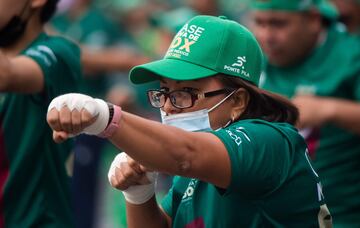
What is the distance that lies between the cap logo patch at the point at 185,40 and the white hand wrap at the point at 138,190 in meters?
0.44

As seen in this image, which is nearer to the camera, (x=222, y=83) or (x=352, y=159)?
(x=222, y=83)

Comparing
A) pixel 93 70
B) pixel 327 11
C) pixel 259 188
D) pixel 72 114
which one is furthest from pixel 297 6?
pixel 72 114

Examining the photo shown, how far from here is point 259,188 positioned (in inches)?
149

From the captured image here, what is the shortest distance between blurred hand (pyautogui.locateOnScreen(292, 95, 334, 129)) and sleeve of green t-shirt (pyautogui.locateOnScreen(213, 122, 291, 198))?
216 centimetres

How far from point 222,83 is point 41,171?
52.4 inches

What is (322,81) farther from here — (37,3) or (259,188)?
(259,188)

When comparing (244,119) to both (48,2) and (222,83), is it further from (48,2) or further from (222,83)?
(48,2)

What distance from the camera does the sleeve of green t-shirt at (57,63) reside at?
4.95 metres

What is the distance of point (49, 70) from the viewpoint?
495 centimetres

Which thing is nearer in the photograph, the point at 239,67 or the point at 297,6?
Answer: the point at 239,67

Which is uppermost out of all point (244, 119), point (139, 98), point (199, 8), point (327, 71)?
point (244, 119)

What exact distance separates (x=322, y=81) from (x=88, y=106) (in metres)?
3.44

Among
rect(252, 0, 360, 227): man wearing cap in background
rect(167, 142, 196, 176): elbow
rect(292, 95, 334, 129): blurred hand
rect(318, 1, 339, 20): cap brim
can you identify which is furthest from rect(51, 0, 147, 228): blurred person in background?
rect(167, 142, 196, 176): elbow

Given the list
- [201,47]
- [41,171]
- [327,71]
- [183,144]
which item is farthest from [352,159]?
[183,144]
